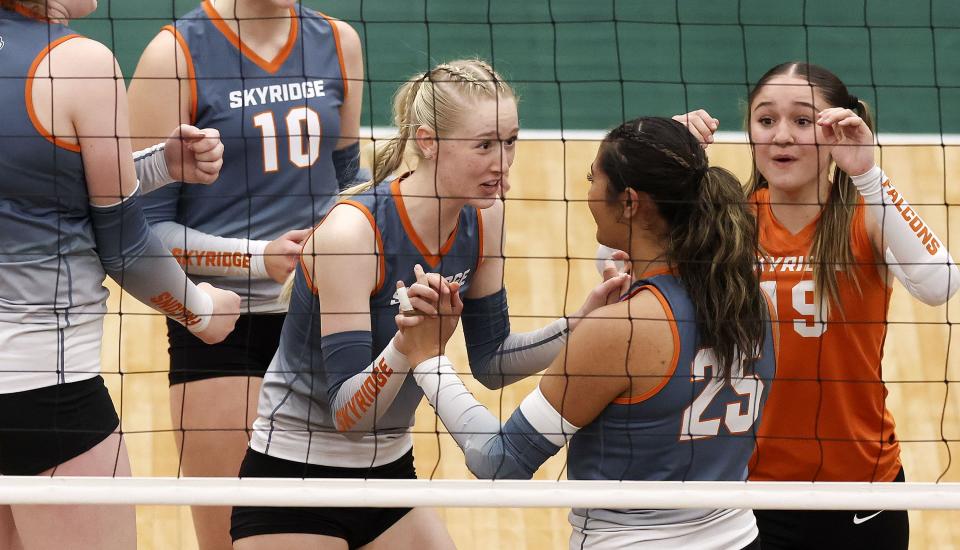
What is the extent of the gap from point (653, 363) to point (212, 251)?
41.3 inches

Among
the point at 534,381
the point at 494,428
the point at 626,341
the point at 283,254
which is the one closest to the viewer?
the point at 626,341

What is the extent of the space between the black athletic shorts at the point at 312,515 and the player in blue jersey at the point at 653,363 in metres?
0.27

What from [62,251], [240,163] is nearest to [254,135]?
[240,163]

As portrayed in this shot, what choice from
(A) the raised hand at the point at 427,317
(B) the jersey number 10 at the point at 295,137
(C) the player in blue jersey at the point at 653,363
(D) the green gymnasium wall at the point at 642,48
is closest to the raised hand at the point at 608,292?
(C) the player in blue jersey at the point at 653,363

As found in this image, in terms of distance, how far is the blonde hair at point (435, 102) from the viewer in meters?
2.21

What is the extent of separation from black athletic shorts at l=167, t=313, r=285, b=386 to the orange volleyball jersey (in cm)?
99

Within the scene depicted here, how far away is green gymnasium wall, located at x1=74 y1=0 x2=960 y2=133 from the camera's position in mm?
5129

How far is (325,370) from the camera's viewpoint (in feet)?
7.01

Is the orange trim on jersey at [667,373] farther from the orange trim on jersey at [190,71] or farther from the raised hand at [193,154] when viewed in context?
the orange trim on jersey at [190,71]

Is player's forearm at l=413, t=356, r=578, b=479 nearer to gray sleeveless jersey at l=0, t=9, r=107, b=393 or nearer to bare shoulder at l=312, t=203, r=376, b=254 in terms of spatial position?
bare shoulder at l=312, t=203, r=376, b=254

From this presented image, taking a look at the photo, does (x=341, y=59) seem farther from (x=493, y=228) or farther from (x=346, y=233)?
(x=346, y=233)

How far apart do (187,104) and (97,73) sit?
2.02 ft

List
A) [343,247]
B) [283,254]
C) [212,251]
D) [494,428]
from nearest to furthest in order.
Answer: [494,428]
[343,247]
[283,254]
[212,251]

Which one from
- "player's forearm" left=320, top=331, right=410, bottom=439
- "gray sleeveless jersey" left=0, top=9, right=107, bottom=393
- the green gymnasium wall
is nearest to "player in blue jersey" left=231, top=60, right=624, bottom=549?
"player's forearm" left=320, top=331, right=410, bottom=439
